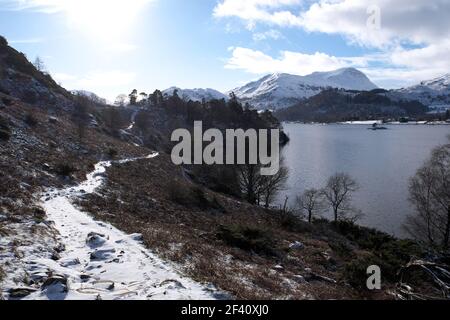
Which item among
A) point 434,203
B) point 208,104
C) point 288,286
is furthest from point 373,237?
point 208,104

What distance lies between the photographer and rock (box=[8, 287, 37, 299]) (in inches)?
445

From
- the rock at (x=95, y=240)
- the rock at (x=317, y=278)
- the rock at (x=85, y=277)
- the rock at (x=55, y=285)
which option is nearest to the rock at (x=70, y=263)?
the rock at (x=85, y=277)

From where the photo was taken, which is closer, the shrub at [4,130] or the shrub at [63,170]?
the shrub at [63,170]

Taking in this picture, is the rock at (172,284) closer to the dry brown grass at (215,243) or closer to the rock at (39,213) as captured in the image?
the dry brown grass at (215,243)

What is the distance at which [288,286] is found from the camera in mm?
16797

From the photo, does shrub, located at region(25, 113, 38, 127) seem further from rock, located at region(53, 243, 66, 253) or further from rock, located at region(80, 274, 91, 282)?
rock, located at region(80, 274, 91, 282)

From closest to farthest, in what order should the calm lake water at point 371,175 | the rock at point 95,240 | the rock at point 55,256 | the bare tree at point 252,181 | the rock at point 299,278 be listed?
the rock at point 55,256 < the rock at point 95,240 < the rock at point 299,278 < the calm lake water at point 371,175 < the bare tree at point 252,181

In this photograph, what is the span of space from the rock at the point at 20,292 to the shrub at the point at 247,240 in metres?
13.7

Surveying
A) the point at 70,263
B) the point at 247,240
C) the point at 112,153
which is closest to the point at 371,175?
the point at 112,153

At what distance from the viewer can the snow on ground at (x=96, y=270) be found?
12078 millimetres

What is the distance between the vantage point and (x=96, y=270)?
14.8m

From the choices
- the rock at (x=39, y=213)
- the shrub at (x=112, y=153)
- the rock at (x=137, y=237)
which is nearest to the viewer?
the rock at (x=137, y=237)

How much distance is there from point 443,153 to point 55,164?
156 ft

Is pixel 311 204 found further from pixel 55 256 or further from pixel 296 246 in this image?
pixel 55 256
